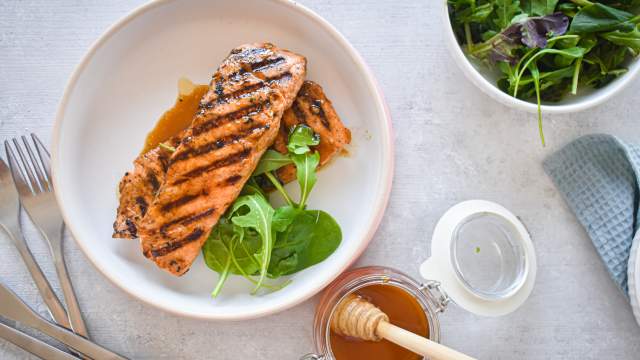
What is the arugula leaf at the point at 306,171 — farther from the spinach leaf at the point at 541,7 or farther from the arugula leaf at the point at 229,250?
the spinach leaf at the point at 541,7

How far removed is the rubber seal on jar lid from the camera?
1683 millimetres

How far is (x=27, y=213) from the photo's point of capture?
1781 mm

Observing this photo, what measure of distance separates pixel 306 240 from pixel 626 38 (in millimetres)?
1102

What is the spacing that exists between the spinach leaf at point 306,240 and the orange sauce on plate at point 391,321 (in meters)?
0.19

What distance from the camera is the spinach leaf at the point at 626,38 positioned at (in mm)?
1525

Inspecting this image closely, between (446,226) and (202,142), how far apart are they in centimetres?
82

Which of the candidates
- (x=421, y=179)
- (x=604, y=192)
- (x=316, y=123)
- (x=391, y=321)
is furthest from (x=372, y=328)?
(x=604, y=192)

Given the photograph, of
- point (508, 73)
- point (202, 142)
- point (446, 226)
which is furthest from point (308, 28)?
point (446, 226)

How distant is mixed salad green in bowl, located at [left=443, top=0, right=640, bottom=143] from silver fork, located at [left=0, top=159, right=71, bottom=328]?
1.50m

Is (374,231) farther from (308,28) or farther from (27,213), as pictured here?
(27,213)

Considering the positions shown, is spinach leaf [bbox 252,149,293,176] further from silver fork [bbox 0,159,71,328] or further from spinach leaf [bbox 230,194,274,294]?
silver fork [bbox 0,159,71,328]

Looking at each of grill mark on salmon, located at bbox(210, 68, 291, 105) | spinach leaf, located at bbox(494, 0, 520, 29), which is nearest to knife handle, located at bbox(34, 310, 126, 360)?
grill mark on salmon, located at bbox(210, 68, 291, 105)

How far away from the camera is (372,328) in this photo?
5.14ft

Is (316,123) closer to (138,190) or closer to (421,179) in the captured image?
(421,179)
